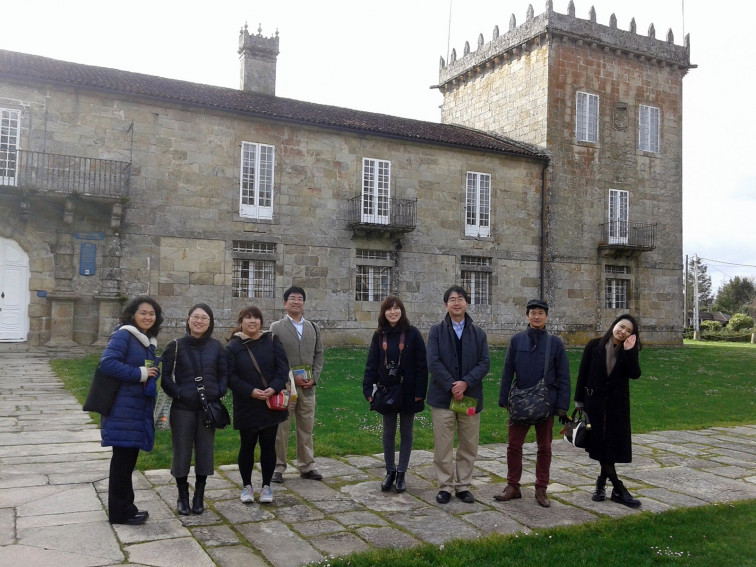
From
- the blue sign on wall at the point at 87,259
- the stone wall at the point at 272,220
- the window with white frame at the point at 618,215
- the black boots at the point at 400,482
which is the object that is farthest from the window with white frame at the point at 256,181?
the black boots at the point at 400,482

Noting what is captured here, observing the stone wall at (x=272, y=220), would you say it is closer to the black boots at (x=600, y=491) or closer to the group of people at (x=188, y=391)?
the group of people at (x=188, y=391)

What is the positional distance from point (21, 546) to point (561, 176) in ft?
75.9

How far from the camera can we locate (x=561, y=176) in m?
24.8

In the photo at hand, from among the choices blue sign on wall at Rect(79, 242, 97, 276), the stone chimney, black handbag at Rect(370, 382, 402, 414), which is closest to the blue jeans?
black handbag at Rect(370, 382, 402, 414)

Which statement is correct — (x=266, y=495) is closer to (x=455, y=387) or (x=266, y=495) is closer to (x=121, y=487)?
(x=121, y=487)

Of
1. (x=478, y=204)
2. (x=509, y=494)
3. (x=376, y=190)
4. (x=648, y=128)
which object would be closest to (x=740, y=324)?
(x=648, y=128)

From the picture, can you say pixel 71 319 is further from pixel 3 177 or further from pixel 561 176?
pixel 561 176

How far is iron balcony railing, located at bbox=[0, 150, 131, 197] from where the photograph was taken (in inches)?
670

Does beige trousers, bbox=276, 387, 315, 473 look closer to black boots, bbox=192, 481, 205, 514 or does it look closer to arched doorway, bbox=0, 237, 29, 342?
black boots, bbox=192, 481, 205, 514

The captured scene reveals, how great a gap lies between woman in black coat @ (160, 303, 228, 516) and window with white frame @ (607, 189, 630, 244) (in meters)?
22.7

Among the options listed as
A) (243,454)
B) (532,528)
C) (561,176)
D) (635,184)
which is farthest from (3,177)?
(635,184)

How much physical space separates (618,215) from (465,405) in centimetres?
2221

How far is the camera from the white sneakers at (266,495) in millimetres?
5566

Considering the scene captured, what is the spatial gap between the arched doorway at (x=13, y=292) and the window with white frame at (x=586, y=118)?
19.5 meters
